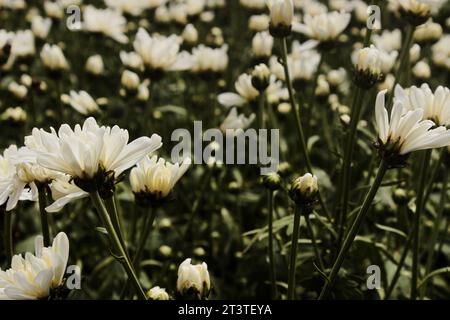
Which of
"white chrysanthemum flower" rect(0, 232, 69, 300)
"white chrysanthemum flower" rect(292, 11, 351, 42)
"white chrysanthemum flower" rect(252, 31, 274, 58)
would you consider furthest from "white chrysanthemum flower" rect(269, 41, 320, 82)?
"white chrysanthemum flower" rect(0, 232, 69, 300)

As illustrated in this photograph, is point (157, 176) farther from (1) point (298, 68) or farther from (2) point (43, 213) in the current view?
(1) point (298, 68)

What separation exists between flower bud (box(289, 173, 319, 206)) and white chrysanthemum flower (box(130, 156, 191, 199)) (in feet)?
0.88

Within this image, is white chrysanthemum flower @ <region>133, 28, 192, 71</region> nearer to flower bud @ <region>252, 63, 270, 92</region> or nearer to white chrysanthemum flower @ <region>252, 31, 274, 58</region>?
white chrysanthemum flower @ <region>252, 31, 274, 58</region>

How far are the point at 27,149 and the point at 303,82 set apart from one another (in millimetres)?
1711

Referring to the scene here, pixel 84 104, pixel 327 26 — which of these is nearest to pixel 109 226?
pixel 84 104

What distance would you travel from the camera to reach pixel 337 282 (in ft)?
6.08

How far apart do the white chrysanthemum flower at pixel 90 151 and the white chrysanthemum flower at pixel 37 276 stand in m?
0.15

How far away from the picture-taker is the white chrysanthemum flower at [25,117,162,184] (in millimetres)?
1281

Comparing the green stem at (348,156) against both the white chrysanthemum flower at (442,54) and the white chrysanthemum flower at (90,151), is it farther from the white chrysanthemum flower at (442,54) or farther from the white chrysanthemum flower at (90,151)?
the white chrysanthemum flower at (442,54)

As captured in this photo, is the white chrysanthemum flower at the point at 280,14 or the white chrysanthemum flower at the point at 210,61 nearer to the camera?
the white chrysanthemum flower at the point at 280,14

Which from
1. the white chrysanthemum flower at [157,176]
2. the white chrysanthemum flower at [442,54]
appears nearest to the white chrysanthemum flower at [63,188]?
the white chrysanthemum flower at [157,176]

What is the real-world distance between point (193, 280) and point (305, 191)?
0.37 meters

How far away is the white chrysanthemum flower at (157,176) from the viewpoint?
1.51 m

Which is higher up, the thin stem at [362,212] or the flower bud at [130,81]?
the flower bud at [130,81]
